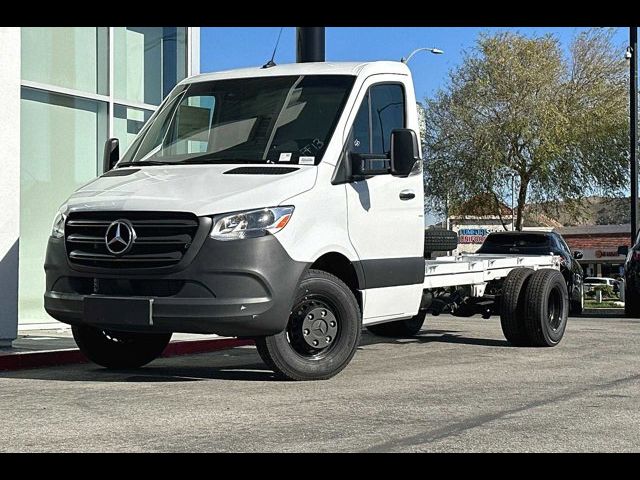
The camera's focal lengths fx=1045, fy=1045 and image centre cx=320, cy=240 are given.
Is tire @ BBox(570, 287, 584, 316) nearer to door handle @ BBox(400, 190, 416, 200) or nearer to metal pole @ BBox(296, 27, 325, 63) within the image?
metal pole @ BBox(296, 27, 325, 63)

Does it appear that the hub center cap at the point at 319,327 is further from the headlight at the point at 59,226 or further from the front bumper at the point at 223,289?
the headlight at the point at 59,226

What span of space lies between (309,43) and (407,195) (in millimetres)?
4345

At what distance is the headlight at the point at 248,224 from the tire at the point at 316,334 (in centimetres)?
53

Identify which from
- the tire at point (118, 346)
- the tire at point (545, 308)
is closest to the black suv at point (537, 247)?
the tire at point (545, 308)

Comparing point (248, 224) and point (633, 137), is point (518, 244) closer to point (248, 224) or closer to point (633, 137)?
point (633, 137)

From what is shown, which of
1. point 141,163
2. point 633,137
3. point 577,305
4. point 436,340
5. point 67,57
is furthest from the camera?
point 633,137

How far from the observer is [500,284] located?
11.4 m

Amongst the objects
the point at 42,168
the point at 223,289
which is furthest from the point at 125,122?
the point at 223,289

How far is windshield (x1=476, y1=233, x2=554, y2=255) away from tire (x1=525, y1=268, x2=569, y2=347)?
630cm

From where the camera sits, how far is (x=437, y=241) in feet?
33.7

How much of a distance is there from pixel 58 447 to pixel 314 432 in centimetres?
135

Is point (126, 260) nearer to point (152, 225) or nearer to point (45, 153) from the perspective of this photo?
point (152, 225)

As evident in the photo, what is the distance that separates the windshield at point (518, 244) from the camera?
17.8m

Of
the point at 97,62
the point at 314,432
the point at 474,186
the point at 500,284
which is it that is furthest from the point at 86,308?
the point at 474,186
